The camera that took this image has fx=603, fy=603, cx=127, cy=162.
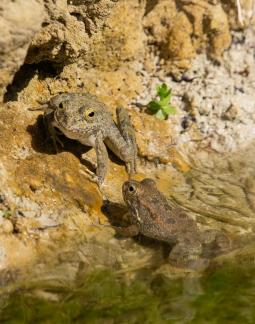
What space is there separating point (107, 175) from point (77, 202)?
0.82 meters

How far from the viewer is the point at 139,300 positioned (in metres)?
5.86

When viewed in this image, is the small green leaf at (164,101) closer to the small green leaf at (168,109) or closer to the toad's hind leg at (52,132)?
the small green leaf at (168,109)

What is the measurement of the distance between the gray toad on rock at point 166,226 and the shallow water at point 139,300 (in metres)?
0.41

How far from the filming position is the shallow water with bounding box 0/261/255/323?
5.56 meters

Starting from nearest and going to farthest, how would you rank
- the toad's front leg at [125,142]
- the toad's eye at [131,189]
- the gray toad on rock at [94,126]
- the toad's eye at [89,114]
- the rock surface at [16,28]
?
the rock surface at [16,28]
the toad's eye at [131,189]
the gray toad on rock at [94,126]
the toad's eye at [89,114]
the toad's front leg at [125,142]

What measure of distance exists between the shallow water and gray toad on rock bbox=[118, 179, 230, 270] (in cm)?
41

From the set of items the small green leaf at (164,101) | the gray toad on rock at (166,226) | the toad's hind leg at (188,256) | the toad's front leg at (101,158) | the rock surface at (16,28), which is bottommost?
the toad's hind leg at (188,256)

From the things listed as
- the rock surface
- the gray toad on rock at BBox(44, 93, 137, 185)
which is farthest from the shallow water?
the rock surface

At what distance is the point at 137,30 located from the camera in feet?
29.1

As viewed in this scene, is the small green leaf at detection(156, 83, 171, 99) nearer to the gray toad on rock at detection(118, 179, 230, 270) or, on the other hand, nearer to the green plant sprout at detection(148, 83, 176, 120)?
the green plant sprout at detection(148, 83, 176, 120)

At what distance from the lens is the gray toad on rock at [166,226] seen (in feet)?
22.0

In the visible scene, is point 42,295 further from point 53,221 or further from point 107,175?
point 107,175

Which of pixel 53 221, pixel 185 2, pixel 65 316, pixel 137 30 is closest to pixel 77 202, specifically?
pixel 53 221

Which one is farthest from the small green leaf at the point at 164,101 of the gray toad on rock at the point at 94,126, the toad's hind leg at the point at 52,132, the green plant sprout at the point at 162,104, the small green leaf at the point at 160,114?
the toad's hind leg at the point at 52,132
